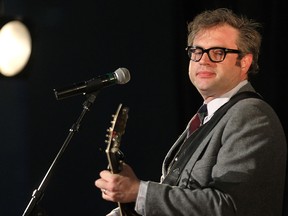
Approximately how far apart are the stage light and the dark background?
68mm

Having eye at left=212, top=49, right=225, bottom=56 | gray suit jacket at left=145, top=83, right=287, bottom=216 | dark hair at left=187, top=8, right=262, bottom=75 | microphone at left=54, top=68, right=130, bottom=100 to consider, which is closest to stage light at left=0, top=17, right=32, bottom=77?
microphone at left=54, top=68, right=130, bottom=100

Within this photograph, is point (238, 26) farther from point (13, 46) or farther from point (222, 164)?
point (13, 46)

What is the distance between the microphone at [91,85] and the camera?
6.03 ft

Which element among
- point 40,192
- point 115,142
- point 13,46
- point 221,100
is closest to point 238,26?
point 221,100

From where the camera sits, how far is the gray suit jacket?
1607 millimetres

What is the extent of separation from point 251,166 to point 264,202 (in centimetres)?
14

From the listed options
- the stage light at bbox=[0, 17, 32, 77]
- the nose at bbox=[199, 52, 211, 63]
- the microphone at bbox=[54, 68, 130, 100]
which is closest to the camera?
the microphone at bbox=[54, 68, 130, 100]

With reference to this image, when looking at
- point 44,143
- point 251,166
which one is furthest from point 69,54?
point 251,166

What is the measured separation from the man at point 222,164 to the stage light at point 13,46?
1.09 m

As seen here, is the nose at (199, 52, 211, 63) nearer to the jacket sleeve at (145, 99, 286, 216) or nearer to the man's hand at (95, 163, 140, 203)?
the jacket sleeve at (145, 99, 286, 216)

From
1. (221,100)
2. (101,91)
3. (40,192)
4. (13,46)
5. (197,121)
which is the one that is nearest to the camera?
(40,192)

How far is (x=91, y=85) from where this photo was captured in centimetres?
186

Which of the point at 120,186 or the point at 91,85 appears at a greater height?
the point at 91,85

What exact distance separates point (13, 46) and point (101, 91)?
2.81ft
